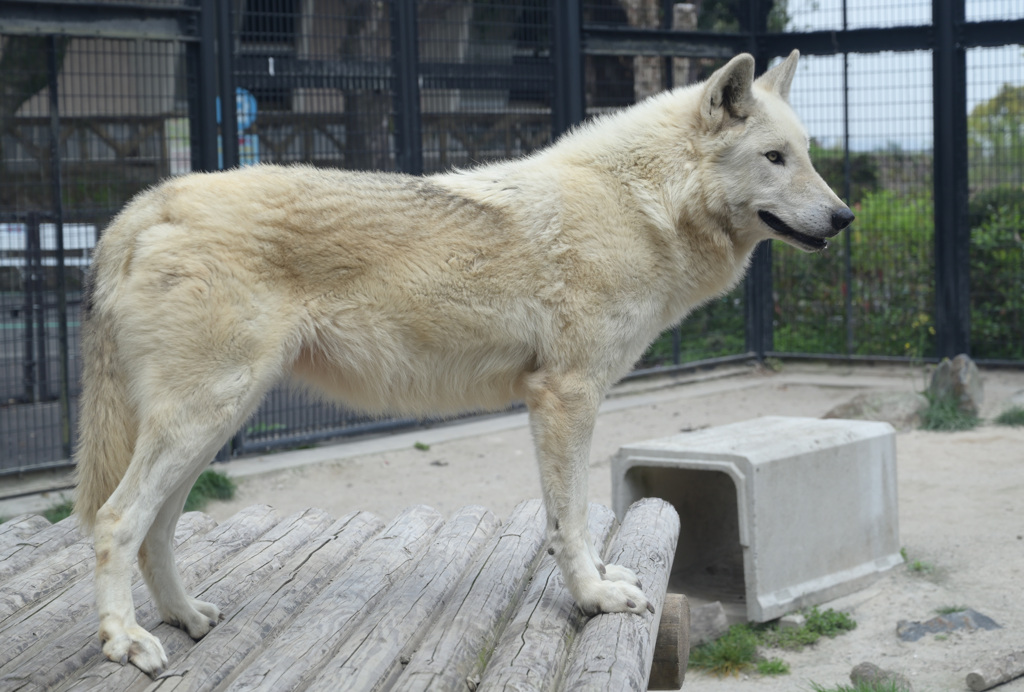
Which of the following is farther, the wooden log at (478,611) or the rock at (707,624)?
the rock at (707,624)

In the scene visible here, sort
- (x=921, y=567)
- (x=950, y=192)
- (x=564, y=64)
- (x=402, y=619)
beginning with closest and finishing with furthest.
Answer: (x=402, y=619) → (x=921, y=567) → (x=564, y=64) → (x=950, y=192)

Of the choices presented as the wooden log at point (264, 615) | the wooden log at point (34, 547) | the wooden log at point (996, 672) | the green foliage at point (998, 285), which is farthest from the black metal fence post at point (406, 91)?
the green foliage at point (998, 285)

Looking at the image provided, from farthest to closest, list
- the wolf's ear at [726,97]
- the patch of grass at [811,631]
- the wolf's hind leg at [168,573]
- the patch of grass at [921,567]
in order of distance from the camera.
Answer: the patch of grass at [921,567] → the patch of grass at [811,631] → the wolf's ear at [726,97] → the wolf's hind leg at [168,573]

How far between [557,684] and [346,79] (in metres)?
6.33

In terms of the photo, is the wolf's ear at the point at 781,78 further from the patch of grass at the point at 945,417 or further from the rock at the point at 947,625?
the patch of grass at the point at 945,417

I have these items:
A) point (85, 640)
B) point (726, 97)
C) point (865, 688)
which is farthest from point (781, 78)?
point (85, 640)

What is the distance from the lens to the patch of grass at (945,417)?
27.2 ft

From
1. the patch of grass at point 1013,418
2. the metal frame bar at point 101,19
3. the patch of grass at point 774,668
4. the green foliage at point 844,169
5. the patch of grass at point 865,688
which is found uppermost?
the metal frame bar at point 101,19

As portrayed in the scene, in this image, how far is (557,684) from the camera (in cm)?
297

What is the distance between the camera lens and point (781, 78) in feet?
12.5

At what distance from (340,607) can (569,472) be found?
935 mm

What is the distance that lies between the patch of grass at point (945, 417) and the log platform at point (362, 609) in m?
4.54

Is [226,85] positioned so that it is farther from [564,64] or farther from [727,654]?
[727,654]

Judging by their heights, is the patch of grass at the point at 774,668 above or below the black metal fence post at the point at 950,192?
below
